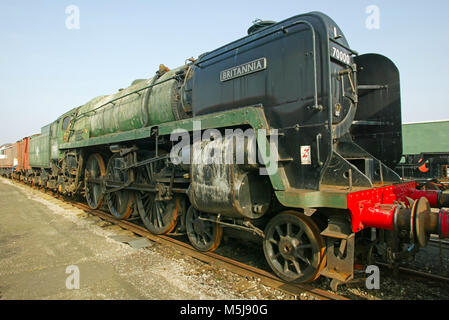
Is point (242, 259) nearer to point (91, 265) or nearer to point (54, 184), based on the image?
point (91, 265)

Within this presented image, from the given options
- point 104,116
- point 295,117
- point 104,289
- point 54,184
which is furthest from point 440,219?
point 54,184

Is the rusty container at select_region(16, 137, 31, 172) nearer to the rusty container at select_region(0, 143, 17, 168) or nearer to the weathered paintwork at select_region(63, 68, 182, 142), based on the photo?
the rusty container at select_region(0, 143, 17, 168)

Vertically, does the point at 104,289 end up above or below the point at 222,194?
below

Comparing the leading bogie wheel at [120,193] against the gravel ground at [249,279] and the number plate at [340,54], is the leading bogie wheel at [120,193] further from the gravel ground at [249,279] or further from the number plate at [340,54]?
the number plate at [340,54]

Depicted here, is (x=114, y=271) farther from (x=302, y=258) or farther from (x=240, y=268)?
(x=302, y=258)

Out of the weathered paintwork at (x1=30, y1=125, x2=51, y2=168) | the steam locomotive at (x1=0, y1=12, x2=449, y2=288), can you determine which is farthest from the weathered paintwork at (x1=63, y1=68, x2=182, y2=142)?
the weathered paintwork at (x1=30, y1=125, x2=51, y2=168)

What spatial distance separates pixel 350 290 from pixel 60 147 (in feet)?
36.0

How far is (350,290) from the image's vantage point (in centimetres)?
361

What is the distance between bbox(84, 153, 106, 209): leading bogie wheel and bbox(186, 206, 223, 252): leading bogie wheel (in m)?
4.32

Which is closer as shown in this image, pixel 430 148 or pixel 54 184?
pixel 54 184

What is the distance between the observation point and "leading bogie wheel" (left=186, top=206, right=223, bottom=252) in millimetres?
4836

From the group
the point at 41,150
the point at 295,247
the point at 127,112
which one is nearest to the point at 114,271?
the point at 295,247

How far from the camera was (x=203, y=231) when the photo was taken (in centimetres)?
502
